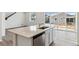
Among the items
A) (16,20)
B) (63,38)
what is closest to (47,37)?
(63,38)

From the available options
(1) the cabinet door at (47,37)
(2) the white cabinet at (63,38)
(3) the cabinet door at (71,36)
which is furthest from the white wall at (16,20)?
(3) the cabinet door at (71,36)

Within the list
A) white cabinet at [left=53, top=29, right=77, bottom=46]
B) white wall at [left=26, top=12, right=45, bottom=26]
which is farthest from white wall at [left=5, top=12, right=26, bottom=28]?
white cabinet at [left=53, top=29, right=77, bottom=46]

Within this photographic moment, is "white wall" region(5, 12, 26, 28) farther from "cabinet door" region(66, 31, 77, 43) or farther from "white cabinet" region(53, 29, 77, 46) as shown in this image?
"cabinet door" region(66, 31, 77, 43)

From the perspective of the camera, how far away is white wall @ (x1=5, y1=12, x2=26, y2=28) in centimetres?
160

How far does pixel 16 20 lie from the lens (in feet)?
5.27

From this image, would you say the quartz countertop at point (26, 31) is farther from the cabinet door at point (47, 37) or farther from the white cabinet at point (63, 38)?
the white cabinet at point (63, 38)

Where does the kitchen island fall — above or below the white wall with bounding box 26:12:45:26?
below

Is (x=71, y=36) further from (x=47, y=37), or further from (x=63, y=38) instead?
(x=47, y=37)

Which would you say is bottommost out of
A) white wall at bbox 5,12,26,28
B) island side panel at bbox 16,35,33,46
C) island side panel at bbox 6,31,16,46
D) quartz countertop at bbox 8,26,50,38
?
island side panel at bbox 16,35,33,46

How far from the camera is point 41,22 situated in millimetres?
1616
